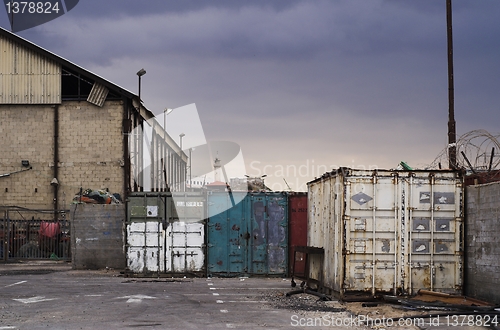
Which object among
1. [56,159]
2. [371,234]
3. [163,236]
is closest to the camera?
[371,234]

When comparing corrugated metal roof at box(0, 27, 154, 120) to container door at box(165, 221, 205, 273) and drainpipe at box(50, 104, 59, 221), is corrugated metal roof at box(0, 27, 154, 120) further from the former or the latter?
container door at box(165, 221, 205, 273)

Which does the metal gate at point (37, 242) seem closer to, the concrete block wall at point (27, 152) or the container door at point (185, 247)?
the concrete block wall at point (27, 152)

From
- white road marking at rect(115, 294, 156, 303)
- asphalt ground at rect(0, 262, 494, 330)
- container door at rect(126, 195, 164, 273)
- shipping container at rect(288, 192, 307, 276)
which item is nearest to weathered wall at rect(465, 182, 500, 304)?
asphalt ground at rect(0, 262, 494, 330)

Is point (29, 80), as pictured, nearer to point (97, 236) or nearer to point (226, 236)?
point (97, 236)

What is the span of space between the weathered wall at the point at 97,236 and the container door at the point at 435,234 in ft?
46.2

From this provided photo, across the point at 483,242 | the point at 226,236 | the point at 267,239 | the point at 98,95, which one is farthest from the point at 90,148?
the point at 483,242

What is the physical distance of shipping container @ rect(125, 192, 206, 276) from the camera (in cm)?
2402

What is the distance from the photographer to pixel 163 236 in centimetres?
2402

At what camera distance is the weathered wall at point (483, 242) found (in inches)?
559

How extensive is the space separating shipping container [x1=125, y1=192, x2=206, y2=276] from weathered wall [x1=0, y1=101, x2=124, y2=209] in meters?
14.3

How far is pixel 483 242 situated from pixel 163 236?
40.4 feet

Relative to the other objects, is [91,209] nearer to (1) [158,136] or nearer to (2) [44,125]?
(2) [44,125]

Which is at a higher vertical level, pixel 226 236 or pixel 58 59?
pixel 58 59

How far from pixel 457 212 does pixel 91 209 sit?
15.6m
